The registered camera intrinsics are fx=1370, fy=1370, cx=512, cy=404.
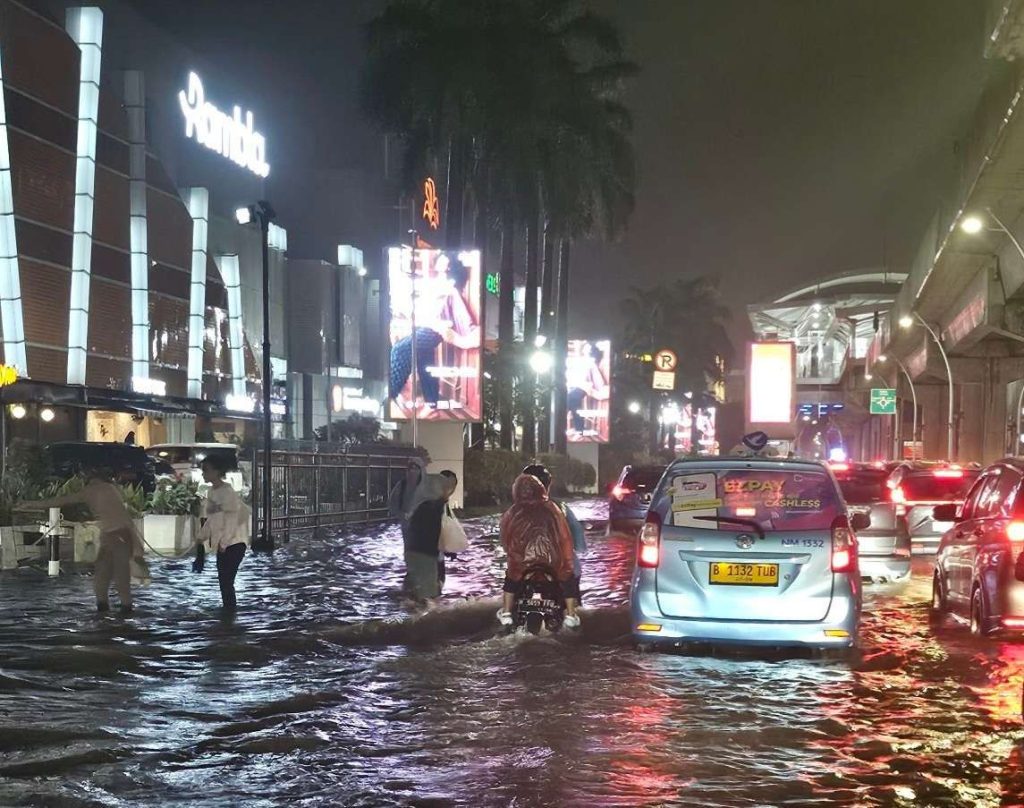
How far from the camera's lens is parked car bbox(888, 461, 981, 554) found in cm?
2044

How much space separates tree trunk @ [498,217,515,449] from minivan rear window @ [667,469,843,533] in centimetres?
3487

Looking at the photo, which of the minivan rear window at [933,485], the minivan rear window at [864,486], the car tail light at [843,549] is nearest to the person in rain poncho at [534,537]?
the car tail light at [843,549]

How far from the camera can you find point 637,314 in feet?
319

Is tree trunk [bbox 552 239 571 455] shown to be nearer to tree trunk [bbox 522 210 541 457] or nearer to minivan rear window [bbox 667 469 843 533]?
tree trunk [bbox 522 210 541 457]

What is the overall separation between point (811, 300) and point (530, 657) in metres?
125

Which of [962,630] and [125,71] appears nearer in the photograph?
[962,630]

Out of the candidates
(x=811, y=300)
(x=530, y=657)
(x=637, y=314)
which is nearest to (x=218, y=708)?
(x=530, y=657)

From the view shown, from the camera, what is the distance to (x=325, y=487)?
28047mm

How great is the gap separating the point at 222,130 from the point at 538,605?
41.2 metres

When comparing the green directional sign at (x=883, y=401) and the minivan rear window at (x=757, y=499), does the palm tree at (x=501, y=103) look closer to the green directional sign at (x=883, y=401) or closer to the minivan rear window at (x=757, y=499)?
the green directional sign at (x=883, y=401)

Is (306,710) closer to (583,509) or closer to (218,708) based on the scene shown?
(218,708)

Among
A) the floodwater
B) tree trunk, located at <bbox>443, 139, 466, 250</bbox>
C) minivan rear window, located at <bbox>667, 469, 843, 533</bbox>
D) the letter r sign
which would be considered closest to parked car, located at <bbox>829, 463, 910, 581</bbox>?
the floodwater

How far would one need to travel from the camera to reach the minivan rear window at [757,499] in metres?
10.6

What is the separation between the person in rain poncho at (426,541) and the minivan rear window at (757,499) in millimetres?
4274
